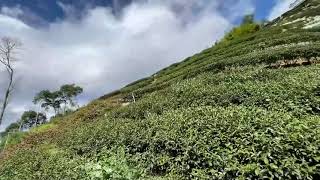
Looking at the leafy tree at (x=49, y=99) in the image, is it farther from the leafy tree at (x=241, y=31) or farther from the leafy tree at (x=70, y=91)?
the leafy tree at (x=241, y=31)

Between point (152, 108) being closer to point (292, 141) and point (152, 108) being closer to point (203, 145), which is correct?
point (203, 145)

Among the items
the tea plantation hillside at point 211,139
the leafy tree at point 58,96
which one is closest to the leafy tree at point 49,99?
the leafy tree at point 58,96

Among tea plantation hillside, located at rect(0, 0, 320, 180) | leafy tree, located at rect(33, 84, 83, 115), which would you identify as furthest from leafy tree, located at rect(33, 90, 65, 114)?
tea plantation hillside, located at rect(0, 0, 320, 180)

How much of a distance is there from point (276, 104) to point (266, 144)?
6252mm

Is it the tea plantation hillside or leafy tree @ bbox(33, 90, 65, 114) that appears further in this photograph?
leafy tree @ bbox(33, 90, 65, 114)

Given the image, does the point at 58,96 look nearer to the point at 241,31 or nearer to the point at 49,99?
the point at 49,99

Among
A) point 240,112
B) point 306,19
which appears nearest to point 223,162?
point 240,112

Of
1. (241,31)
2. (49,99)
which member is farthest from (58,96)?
(241,31)

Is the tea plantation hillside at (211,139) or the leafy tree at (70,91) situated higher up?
the leafy tree at (70,91)

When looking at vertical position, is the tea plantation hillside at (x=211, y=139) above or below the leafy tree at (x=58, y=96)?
below

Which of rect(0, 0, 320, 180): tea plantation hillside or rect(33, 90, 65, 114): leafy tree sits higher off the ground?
rect(33, 90, 65, 114): leafy tree

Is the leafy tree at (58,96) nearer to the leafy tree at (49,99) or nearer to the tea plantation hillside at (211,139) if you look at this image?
the leafy tree at (49,99)

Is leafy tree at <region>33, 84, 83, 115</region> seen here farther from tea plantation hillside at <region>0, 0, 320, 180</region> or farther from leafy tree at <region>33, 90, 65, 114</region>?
tea plantation hillside at <region>0, 0, 320, 180</region>

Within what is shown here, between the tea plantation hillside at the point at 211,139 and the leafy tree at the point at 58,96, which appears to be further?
the leafy tree at the point at 58,96
